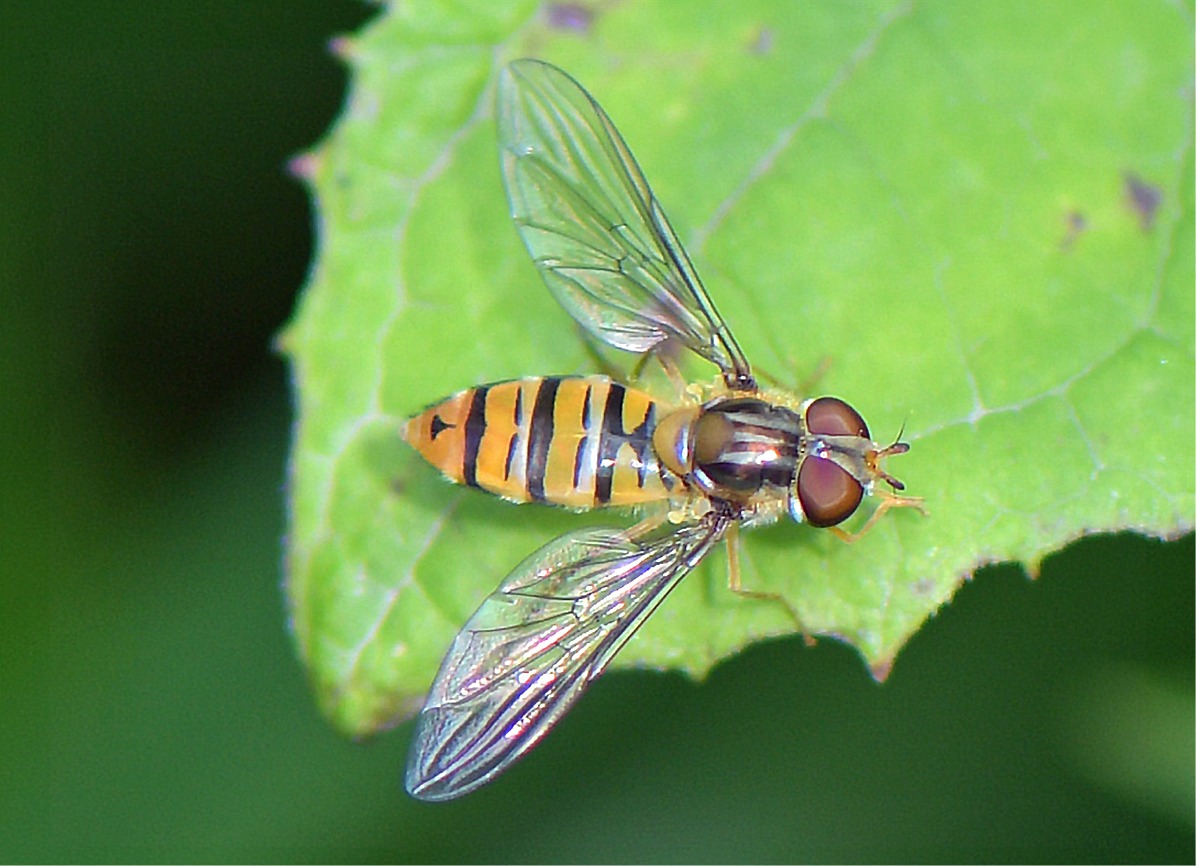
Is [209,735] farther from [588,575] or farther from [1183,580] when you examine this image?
[1183,580]

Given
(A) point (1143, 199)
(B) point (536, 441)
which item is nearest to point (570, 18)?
(B) point (536, 441)

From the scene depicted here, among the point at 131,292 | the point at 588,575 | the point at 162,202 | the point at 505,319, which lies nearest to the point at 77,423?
the point at 131,292

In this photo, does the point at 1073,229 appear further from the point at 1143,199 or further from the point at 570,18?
the point at 570,18

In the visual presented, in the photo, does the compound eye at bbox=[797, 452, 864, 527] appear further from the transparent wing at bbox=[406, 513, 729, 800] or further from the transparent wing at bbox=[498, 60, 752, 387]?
the transparent wing at bbox=[498, 60, 752, 387]

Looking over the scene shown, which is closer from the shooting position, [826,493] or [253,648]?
[826,493]

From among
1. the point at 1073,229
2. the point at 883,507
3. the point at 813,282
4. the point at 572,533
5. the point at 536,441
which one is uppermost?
the point at 1073,229

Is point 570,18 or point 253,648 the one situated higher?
point 570,18

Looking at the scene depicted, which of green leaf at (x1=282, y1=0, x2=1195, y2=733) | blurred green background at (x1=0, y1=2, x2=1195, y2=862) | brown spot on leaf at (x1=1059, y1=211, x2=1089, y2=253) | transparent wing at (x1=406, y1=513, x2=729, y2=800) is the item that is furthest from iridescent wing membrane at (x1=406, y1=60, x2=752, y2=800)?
blurred green background at (x1=0, y1=2, x2=1195, y2=862)
